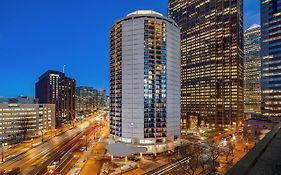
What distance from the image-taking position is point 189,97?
187 metres

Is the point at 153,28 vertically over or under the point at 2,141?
over

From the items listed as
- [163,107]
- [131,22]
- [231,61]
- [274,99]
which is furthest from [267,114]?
[131,22]

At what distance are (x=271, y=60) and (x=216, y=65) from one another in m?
44.5

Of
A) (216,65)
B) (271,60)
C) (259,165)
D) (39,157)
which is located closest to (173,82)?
(39,157)

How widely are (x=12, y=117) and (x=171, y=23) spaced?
309 feet

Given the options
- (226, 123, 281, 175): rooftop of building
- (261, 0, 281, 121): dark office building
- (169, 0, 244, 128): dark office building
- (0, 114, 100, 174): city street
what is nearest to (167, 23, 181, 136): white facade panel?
(0, 114, 100, 174): city street

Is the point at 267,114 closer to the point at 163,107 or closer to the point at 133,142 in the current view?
the point at 163,107

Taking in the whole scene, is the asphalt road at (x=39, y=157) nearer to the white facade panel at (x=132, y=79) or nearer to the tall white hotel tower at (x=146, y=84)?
the tall white hotel tower at (x=146, y=84)

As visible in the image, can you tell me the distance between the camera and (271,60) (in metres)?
130

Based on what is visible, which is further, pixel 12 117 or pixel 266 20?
pixel 266 20

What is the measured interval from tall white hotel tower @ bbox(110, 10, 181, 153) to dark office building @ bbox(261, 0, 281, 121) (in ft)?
237

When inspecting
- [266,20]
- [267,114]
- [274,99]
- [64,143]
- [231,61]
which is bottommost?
[64,143]

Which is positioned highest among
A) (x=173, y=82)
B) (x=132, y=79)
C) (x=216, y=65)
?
(x=216, y=65)

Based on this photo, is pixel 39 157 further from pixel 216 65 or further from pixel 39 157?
pixel 216 65
